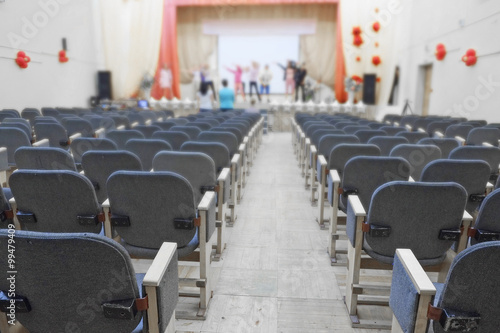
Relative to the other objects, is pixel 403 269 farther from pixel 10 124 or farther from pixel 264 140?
pixel 264 140

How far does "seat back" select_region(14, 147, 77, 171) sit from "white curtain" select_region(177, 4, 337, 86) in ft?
38.5

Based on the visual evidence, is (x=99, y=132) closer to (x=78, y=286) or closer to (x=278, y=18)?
(x=78, y=286)

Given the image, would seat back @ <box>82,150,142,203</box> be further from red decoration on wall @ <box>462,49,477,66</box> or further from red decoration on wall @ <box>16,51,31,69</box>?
red decoration on wall @ <box>462,49,477,66</box>

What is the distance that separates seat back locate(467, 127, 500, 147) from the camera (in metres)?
4.03

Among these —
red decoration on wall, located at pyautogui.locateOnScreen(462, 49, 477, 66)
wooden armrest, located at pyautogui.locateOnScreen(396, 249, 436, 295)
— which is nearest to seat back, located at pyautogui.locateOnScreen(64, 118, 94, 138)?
wooden armrest, located at pyautogui.locateOnScreen(396, 249, 436, 295)

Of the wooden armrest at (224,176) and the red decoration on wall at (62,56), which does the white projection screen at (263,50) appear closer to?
the red decoration on wall at (62,56)

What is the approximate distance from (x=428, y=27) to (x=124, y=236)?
10294 mm

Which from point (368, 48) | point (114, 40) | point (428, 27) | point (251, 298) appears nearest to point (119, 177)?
point (251, 298)

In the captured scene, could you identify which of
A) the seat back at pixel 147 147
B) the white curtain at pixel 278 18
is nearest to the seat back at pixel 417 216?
the seat back at pixel 147 147

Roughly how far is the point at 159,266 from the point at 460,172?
1.88 metres

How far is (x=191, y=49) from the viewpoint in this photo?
45.3 ft

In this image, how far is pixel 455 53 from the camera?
26.9 ft

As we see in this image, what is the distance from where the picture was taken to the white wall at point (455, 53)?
675 cm

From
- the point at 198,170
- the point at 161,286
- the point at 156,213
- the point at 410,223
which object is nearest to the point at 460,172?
Result: the point at 410,223
